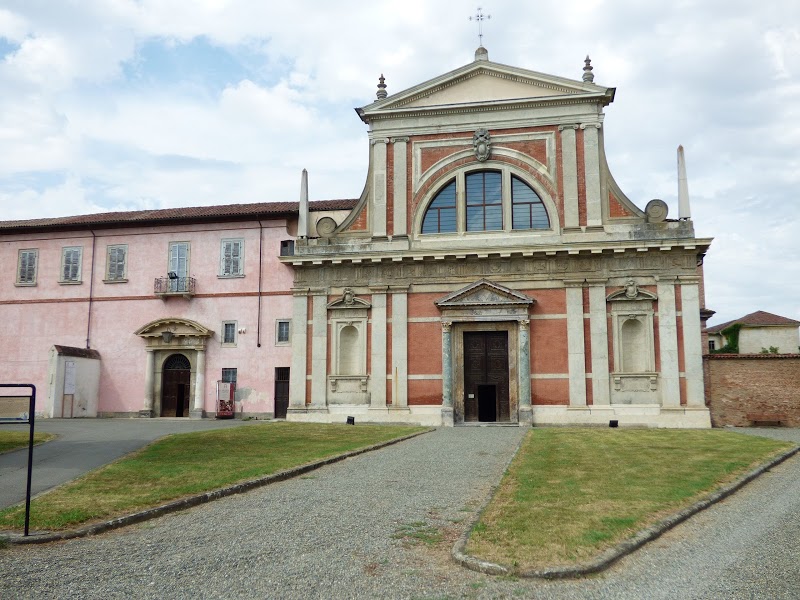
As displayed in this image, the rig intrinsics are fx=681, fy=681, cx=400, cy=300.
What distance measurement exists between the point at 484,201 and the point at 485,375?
21.2 feet

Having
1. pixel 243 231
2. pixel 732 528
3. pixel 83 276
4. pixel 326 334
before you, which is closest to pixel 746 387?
pixel 326 334

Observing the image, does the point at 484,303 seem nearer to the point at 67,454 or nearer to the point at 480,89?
the point at 480,89

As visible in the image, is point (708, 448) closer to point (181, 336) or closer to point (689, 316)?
point (689, 316)

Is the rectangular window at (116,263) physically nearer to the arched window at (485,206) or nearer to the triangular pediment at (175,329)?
the triangular pediment at (175,329)

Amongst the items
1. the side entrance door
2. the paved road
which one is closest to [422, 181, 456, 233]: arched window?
the side entrance door

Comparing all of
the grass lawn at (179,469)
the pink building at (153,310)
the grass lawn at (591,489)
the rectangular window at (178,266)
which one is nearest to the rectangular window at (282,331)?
the pink building at (153,310)

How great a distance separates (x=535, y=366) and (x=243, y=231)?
13.3m

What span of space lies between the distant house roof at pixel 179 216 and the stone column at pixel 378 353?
5.27 meters

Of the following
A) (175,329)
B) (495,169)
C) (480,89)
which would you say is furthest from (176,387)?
(480,89)

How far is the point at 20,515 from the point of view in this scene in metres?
7.94

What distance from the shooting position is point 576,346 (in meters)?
23.6

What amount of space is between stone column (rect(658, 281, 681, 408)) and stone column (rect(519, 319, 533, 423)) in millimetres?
4423

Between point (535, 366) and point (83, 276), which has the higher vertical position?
point (83, 276)

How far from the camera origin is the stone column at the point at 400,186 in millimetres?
25594
